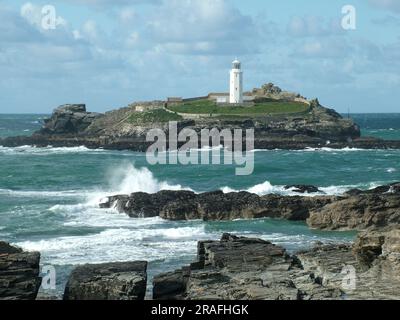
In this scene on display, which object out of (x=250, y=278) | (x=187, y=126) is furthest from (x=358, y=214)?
(x=187, y=126)

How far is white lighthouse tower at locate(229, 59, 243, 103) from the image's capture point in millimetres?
107938

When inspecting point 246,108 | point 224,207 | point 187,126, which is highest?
point 246,108

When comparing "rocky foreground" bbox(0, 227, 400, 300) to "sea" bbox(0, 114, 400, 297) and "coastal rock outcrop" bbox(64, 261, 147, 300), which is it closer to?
"coastal rock outcrop" bbox(64, 261, 147, 300)

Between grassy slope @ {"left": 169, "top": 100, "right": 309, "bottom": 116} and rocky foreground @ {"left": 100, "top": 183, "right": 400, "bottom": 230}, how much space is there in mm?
64851

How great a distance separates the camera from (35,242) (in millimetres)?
28328

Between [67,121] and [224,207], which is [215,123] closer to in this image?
[67,121]

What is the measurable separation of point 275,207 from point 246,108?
7340 centimetres

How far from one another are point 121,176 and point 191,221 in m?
22.2

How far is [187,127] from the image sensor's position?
95.4 m

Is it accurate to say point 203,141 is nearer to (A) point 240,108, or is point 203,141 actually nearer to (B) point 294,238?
(A) point 240,108

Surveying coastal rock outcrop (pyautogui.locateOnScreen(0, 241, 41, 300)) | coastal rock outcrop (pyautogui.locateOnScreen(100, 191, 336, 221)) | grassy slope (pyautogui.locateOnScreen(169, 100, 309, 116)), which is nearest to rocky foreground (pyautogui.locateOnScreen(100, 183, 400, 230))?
coastal rock outcrop (pyautogui.locateOnScreen(100, 191, 336, 221))

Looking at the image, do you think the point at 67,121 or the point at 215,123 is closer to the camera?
the point at 215,123
